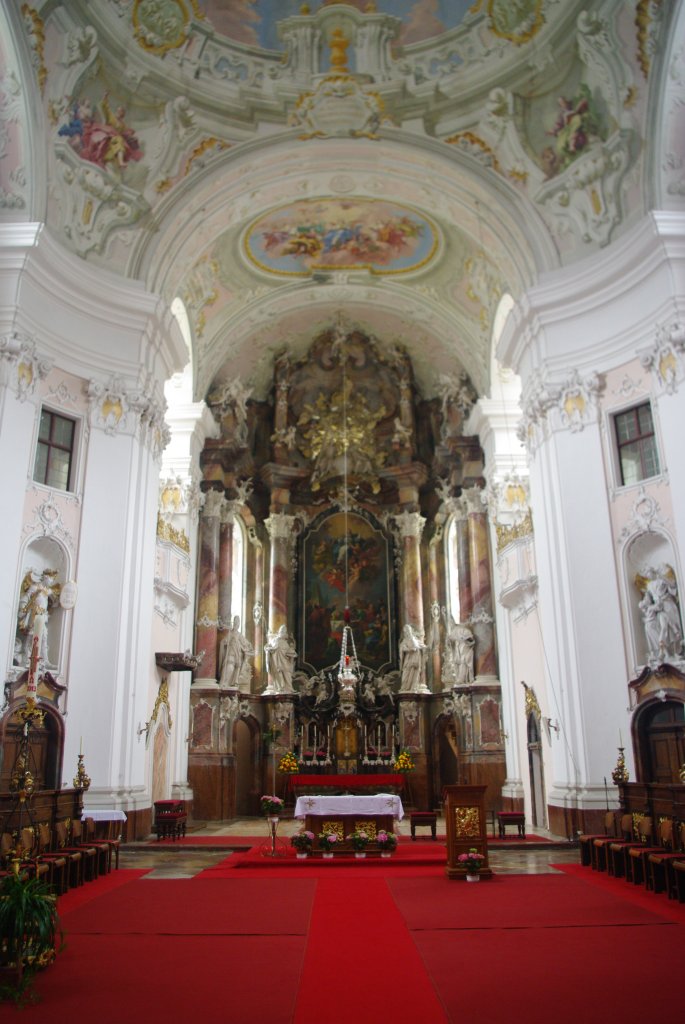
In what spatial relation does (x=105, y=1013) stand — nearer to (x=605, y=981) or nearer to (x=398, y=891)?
(x=605, y=981)

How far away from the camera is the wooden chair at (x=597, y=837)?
1112 centimetres

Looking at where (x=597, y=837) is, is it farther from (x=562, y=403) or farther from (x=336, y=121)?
(x=336, y=121)

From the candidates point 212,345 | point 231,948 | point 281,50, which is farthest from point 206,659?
point 231,948

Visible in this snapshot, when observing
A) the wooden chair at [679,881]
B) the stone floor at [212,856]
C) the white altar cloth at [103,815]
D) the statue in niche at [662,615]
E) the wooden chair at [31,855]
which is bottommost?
the stone floor at [212,856]

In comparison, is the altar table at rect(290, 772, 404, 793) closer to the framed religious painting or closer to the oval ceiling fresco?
the framed religious painting

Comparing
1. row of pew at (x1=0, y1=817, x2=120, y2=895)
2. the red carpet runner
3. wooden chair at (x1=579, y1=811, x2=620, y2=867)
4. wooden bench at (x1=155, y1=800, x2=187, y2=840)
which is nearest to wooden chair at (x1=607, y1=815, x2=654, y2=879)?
wooden chair at (x1=579, y1=811, x2=620, y2=867)

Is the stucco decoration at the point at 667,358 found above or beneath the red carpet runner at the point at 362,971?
above

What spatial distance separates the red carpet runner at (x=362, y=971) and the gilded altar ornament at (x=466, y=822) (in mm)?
2038

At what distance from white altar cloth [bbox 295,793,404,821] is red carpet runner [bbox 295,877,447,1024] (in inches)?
177

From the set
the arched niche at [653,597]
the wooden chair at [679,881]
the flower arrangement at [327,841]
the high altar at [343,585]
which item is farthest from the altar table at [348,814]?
the high altar at [343,585]

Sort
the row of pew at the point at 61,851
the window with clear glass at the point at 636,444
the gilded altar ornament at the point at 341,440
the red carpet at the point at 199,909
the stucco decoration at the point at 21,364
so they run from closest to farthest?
the red carpet at the point at 199,909 < the row of pew at the point at 61,851 < the stucco decoration at the point at 21,364 < the window with clear glass at the point at 636,444 < the gilded altar ornament at the point at 341,440

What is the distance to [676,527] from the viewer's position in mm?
13414

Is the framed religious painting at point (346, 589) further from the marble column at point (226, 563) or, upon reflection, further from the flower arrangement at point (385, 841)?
the flower arrangement at point (385, 841)

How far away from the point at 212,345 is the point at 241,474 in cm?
392
